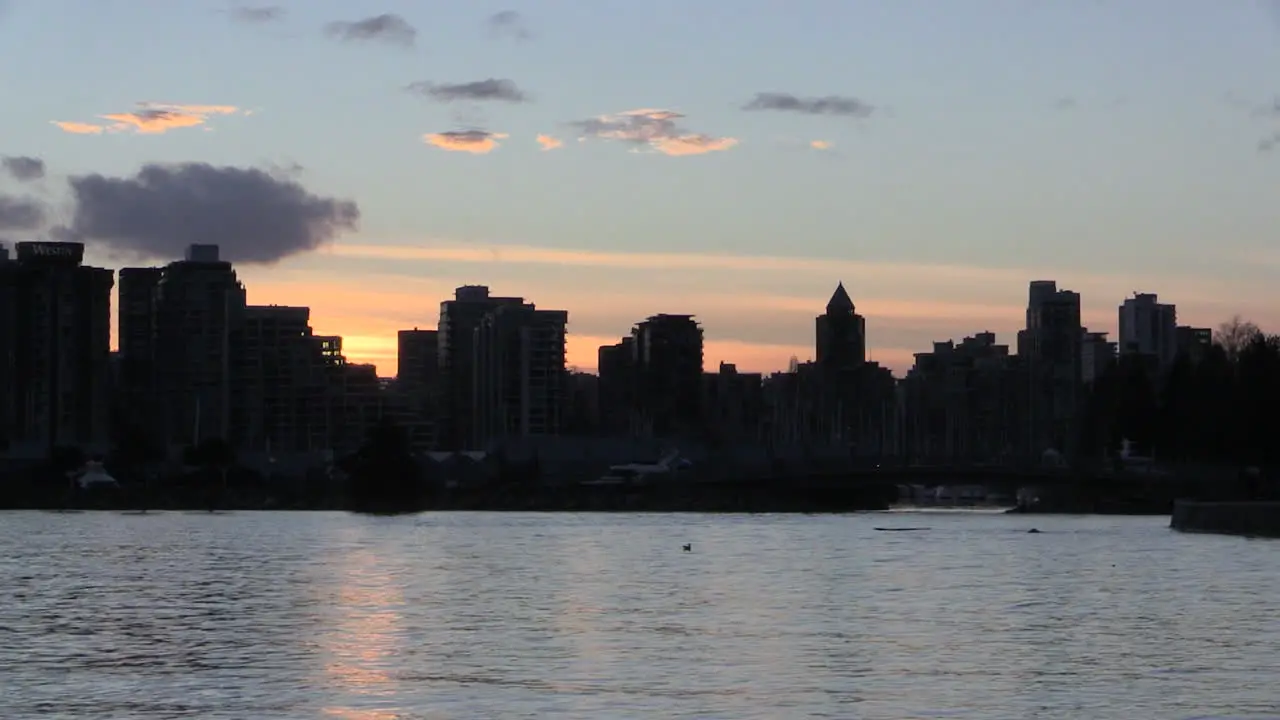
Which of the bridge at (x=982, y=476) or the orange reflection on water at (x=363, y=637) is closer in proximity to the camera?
the orange reflection on water at (x=363, y=637)

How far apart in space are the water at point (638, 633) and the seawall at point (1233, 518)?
70.5ft

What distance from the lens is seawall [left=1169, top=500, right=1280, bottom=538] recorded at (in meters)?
148

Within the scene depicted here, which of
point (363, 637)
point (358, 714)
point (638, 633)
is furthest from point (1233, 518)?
point (358, 714)

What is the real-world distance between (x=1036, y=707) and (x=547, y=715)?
1062 centimetres

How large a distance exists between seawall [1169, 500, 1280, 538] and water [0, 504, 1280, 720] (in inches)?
847

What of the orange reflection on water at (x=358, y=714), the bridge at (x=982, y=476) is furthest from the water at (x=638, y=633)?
the bridge at (x=982, y=476)

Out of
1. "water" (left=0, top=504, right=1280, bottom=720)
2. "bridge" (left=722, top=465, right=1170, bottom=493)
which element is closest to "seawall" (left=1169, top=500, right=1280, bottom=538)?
"water" (left=0, top=504, right=1280, bottom=720)

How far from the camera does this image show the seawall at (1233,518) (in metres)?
148

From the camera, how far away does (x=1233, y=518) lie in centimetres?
15112

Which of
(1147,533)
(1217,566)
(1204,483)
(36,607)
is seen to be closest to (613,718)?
(36,607)

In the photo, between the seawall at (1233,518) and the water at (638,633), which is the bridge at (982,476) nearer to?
the seawall at (1233,518)

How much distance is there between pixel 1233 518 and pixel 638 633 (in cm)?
9469

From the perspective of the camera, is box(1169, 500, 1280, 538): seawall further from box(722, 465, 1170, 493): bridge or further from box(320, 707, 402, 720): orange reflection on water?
box(320, 707, 402, 720): orange reflection on water

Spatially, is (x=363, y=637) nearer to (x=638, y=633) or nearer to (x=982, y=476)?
(x=638, y=633)
